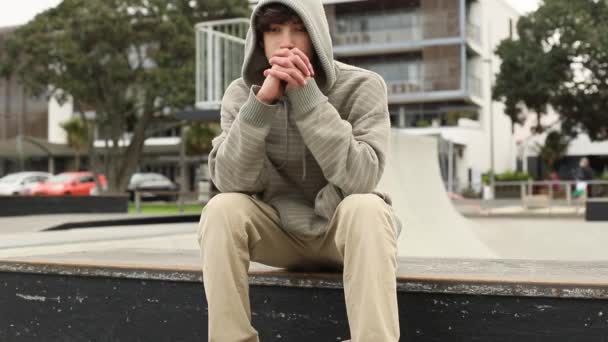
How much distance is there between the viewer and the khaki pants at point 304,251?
6.24 ft

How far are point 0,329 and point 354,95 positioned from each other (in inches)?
74.4

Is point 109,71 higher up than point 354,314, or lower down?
higher up

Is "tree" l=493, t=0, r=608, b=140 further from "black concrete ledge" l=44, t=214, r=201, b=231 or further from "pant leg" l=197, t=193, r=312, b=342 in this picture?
"pant leg" l=197, t=193, r=312, b=342

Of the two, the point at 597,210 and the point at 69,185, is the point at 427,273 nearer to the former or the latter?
the point at 597,210

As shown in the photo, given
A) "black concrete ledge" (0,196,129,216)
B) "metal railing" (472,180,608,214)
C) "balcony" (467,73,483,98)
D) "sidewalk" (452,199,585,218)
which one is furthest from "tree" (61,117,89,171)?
"metal railing" (472,180,608,214)

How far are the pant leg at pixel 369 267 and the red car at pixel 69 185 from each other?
2722cm

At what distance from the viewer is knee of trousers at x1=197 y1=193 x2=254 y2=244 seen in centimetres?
212

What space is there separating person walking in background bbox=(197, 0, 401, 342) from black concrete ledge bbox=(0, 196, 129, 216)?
11189 mm

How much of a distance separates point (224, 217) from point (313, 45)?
0.61 meters

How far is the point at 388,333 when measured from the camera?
1.86 metres

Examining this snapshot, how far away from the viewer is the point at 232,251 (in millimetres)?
2107

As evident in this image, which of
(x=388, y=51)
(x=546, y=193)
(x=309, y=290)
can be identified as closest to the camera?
(x=309, y=290)

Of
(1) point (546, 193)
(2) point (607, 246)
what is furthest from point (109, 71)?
(2) point (607, 246)

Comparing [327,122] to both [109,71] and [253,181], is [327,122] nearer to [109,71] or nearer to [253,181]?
[253,181]
